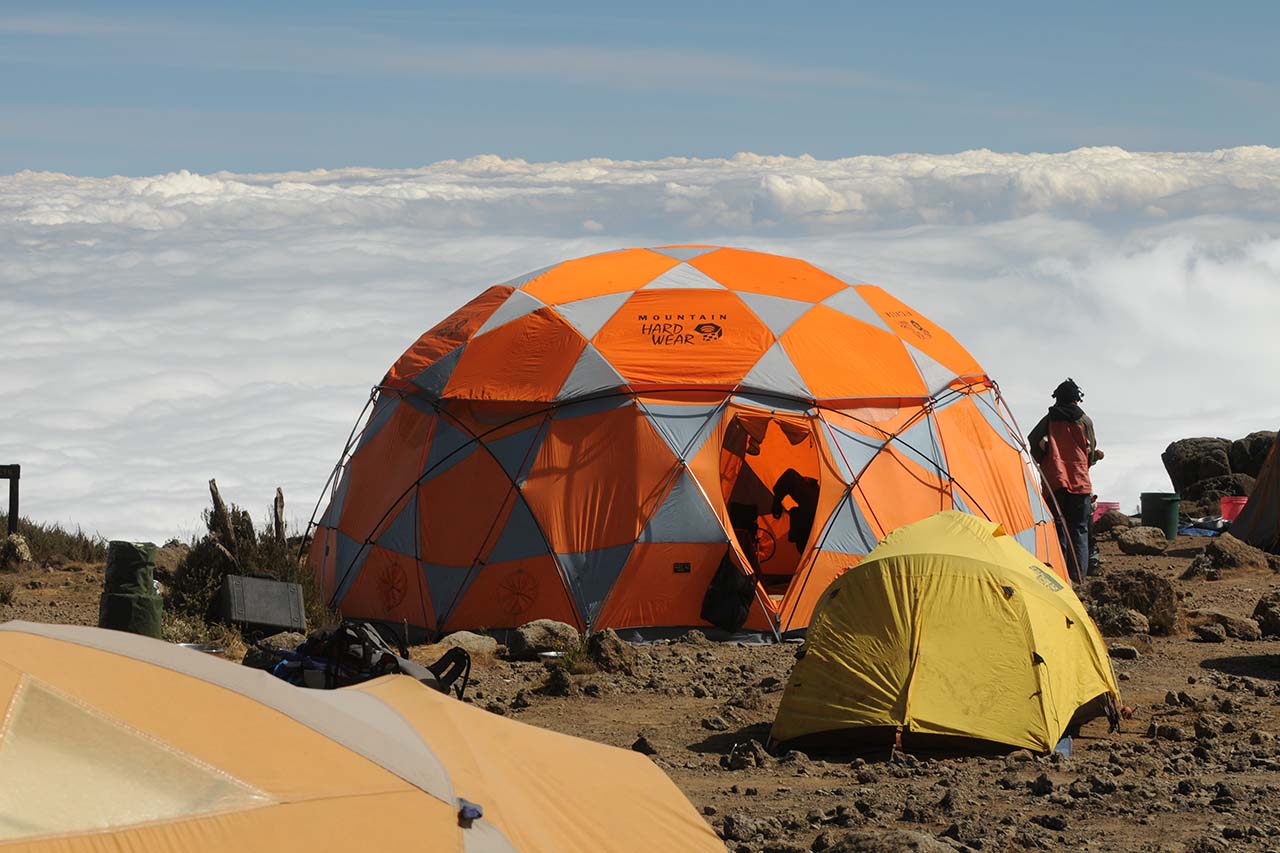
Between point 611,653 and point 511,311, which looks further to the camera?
point 511,311

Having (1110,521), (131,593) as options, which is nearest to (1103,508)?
(1110,521)

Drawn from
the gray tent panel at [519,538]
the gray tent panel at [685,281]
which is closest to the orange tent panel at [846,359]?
the gray tent panel at [685,281]

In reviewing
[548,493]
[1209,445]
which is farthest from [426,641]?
[1209,445]

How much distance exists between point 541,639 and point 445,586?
1.38 meters

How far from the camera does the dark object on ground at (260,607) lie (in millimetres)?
12680

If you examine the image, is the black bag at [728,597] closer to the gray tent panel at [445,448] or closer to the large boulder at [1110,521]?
the gray tent panel at [445,448]

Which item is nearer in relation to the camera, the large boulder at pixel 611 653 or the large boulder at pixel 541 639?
the large boulder at pixel 611 653

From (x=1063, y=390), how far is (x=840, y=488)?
12.7 feet

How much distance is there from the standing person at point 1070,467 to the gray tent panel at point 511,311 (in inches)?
199

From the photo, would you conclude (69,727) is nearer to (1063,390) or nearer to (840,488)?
(840,488)

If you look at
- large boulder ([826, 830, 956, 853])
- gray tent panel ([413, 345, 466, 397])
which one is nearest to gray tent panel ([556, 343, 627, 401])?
gray tent panel ([413, 345, 466, 397])

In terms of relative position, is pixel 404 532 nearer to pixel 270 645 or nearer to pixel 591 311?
pixel 270 645

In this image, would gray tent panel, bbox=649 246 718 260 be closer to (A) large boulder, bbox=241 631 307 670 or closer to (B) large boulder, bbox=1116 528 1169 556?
(A) large boulder, bbox=241 631 307 670

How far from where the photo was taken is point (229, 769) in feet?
15.0
